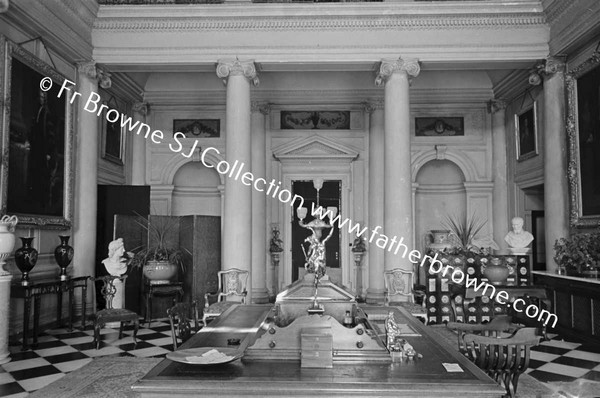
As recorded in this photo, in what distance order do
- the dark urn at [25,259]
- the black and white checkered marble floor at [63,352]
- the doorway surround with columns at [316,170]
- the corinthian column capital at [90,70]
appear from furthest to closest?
the doorway surround with columns at [316,170], the corinthian column capital at [90,70], the dark urn at [25,259], the black and white checkered marble floor at [63,352]

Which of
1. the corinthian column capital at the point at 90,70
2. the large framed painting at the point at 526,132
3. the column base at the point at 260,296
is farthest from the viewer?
the column base at the point at 260,296

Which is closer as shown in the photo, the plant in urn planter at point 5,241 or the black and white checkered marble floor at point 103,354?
the black and white checkered marble floor at point 103,354

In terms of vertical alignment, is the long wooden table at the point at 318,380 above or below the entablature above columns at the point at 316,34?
below

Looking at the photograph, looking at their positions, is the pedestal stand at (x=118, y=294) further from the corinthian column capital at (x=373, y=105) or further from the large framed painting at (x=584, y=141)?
the large framed painting at (x=584, y=141)

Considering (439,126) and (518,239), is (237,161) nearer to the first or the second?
(518,239)

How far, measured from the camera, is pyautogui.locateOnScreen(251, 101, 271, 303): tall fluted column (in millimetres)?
10727

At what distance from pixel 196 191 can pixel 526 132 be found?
7187 mm

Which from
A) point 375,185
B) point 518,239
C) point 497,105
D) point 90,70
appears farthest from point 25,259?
point 497,105

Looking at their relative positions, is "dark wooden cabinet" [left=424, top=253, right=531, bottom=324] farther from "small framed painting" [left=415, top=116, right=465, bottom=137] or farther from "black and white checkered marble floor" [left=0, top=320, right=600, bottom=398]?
"small framed painting" [left=415, top=116, right=465, bottom=137]

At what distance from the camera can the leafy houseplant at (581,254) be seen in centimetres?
659

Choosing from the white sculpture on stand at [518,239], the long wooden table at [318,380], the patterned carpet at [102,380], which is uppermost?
the white sculpture on stand at [518,239]

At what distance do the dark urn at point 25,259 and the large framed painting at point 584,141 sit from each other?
7.70 meters

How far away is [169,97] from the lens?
11.2m

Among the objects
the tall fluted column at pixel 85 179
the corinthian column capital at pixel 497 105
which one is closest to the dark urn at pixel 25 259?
the tall fluted column at pixel 85 179
